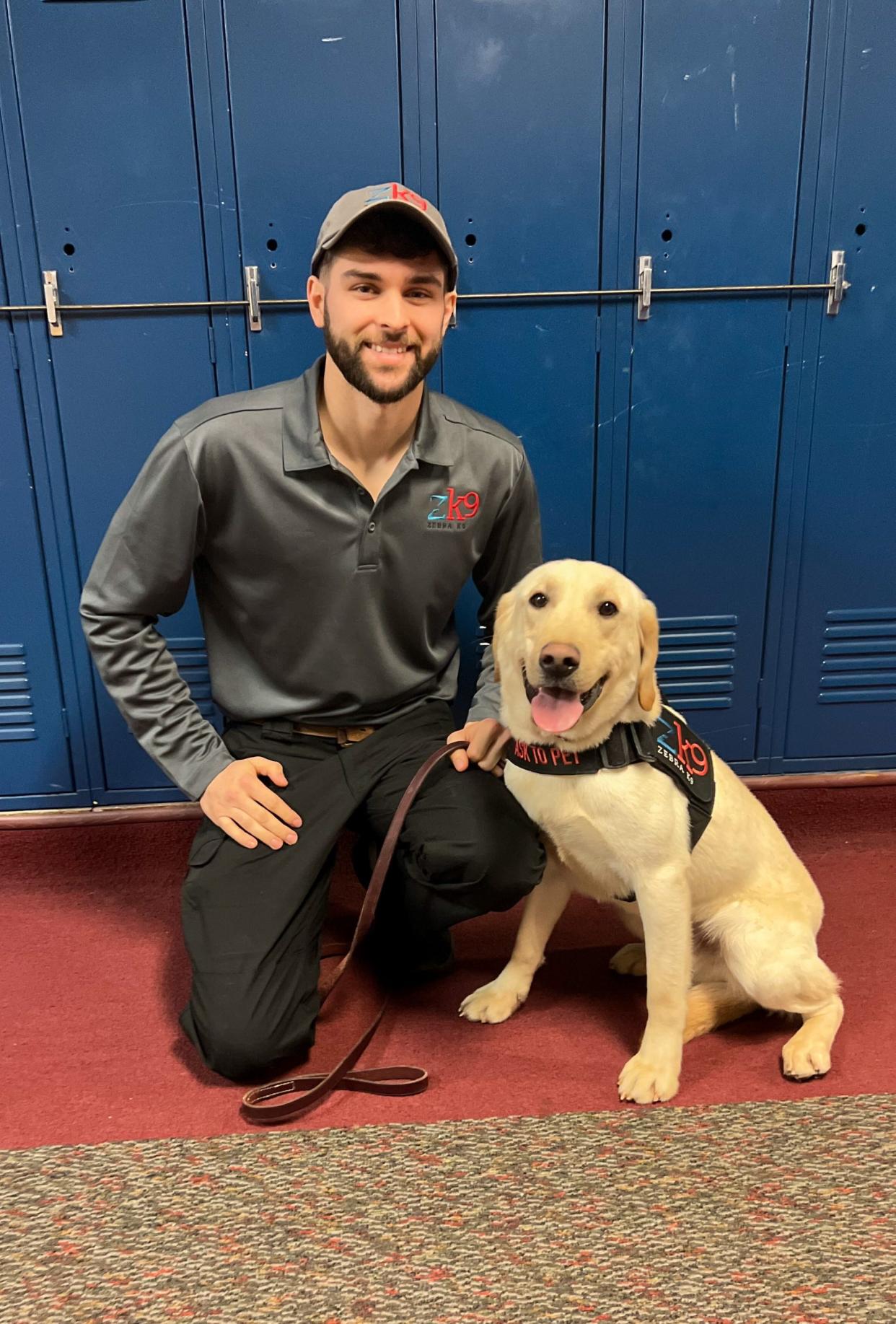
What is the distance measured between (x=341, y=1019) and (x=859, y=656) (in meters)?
1.78

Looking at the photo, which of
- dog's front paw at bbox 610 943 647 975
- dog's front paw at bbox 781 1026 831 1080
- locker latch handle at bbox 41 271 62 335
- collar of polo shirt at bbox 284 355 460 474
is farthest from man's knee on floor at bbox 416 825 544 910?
locker latch handle at bbox 41 271 62 335

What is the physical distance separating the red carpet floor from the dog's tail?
0.11ft

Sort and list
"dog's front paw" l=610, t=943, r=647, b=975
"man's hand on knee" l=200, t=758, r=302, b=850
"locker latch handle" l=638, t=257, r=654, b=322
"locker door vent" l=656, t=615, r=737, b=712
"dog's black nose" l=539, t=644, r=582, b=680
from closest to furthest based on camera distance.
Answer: "dog's black nose" l=539, t=644, r=582, b=680, "man's hand on knee" l=200, t=758, r=302, b=850, "dog's front paw" l=610, t=943, r=647, b=975, "locker latch handle" l=638, t=257, r=654, b=322, "locker door vent" l=656, t=615, r=737, b=712

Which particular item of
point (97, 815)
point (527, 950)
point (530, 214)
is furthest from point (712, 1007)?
point (530, 214)

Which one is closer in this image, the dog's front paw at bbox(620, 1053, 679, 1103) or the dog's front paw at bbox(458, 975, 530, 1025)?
the dog's front paw at bbox(620, 1053, 679, 1103)

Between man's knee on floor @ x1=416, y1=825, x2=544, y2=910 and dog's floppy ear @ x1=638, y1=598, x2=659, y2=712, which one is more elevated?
dog's floppy ear @ x1=638, y1=598, x2=659, y2=712

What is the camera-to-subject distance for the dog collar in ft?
5.43

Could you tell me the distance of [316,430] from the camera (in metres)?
1.89

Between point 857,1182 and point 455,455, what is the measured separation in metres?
1.57

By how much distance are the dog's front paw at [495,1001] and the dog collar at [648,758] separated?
517 millimetres

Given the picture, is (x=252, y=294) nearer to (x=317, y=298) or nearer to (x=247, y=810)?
(x=317, y=298)

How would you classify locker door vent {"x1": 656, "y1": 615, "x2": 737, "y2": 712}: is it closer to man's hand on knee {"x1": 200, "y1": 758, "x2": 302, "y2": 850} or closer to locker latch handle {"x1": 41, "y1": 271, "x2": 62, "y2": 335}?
→ man's hand on knee {"x1": 200, "y1": 758, "x2": 302, "y2": 850}

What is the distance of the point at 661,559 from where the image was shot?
8.27 feet

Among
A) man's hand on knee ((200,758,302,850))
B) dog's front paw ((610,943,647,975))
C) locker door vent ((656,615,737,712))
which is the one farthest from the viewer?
locker door vent ((656,615,737,712))
